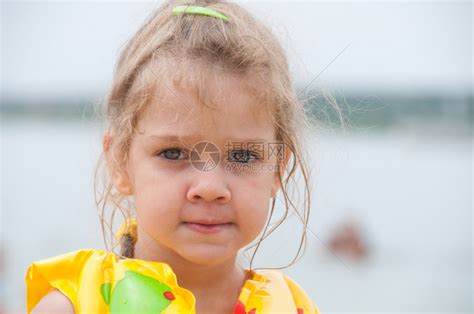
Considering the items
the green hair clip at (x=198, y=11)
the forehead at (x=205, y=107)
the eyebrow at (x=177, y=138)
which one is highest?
the green hair clip at (x=198, y=11)

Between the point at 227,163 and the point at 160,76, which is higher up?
the point at 160,76

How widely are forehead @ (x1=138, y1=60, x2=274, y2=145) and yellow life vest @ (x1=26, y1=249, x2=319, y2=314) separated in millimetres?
348

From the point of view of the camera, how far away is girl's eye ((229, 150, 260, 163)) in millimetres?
1630

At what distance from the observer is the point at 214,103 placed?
161 cm

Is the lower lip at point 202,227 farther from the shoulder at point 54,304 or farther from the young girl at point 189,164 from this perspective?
the shoulder at point 54,304

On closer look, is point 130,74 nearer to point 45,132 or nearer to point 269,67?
point 269,67

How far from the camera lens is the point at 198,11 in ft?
5.82

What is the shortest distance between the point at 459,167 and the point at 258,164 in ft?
19.6

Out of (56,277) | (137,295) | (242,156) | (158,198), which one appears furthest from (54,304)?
(242,156)

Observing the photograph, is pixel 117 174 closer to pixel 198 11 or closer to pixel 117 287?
pixel 117 287

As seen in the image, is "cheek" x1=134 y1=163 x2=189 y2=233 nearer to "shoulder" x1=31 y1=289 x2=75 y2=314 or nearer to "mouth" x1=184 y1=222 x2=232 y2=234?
"mouth" x1=184 y1=222 x2=232 y2=234

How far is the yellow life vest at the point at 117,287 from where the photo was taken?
164 cm

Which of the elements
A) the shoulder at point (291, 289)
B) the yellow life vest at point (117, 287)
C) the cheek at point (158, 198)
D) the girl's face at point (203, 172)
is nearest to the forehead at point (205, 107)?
the girl's face at point (203, 172)

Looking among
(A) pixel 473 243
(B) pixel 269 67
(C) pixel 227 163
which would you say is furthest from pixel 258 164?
(A) pixel 473 243
